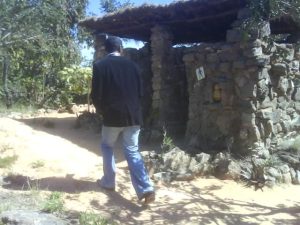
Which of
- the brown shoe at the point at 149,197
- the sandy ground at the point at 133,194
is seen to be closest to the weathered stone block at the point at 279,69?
the sandy ground at the point at 133,194

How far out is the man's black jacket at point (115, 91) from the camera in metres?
4.91

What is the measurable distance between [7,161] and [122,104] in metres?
2.33

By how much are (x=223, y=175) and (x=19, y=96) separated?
8.94 metres

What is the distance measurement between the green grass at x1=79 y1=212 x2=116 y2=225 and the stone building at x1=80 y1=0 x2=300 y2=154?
3171 mm

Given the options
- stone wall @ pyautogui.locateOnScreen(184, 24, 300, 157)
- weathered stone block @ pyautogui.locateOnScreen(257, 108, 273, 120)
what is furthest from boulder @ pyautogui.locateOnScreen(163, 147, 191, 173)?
weathered stone block @ pyautogui.locateOnScreen(257, 108, 273, 120)

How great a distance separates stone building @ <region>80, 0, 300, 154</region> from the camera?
22.9ft

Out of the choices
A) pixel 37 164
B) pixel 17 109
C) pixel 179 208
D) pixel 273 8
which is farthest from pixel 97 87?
pixel 17 109

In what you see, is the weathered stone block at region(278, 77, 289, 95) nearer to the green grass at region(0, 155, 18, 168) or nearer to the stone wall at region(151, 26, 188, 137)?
the stone wall at region(151, 26, 188, 137)

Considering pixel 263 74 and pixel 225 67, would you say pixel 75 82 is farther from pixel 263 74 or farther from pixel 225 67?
pixel 263 74

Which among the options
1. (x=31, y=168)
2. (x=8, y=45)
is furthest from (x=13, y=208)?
(x=8, y=45)

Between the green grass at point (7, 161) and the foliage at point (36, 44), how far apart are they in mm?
6064

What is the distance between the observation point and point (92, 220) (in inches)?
176

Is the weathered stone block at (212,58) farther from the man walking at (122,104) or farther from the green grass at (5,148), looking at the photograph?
the green grass at (5,148)

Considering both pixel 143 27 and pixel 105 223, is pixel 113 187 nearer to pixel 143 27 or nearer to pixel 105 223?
pixel 105 223
